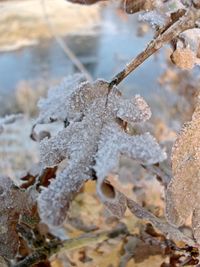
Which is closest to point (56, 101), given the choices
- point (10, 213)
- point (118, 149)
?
point (10, 213)

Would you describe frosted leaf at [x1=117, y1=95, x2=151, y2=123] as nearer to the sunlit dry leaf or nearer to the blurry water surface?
the sunlit dry leaf

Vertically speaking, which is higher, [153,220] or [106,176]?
[106,176]

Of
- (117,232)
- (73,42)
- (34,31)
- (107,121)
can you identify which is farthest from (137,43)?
(107,121)

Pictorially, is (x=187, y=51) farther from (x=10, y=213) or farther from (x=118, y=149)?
(x=10, y=213)

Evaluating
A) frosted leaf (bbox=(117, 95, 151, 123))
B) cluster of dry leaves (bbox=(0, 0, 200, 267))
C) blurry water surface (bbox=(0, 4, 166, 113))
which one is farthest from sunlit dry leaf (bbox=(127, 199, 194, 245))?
blurry water surface (bbox=(0, 4, 166, 113))

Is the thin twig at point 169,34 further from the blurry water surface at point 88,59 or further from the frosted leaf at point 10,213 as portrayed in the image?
the blurry water surface at point 88,59

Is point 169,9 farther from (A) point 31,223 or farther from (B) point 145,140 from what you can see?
(A) point 31,223
